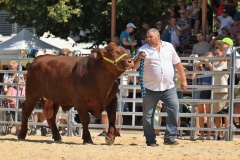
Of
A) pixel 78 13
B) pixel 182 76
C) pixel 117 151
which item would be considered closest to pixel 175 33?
pixel 78 13

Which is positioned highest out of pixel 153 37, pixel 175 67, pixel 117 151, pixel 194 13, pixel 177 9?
pixel 177 9

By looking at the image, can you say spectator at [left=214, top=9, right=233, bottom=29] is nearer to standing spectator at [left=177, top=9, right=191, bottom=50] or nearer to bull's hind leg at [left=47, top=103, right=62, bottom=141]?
standing spectator at [left=177, top=9, right=191, bottom=50]

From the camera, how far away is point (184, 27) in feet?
67.7

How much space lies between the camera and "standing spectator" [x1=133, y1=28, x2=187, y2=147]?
39.4ft

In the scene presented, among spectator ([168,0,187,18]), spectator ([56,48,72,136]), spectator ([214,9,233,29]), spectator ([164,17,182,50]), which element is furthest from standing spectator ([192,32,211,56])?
spectator ([56,48,72,136])

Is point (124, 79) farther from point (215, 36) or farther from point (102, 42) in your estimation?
point (102, 42)

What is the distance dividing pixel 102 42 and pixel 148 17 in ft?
7.17

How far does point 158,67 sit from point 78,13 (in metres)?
13.3

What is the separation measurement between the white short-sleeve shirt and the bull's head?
30 cm

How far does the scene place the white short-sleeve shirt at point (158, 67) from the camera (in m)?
12.0

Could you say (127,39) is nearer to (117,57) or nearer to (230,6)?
(230,6)

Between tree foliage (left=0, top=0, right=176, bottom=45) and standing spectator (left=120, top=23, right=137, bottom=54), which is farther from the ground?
tree foliage (left=0, top=0, right=176, bottom=45)

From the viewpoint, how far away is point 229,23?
19406 millimetres

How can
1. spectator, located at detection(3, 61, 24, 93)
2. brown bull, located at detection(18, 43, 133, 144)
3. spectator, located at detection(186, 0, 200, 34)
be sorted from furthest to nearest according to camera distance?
spectator, located at detection(186, 0, 200, 34), spectator, located at detection(3, 61, 24, 93), brown bull, located at detection(18, 43, 133, 144)
